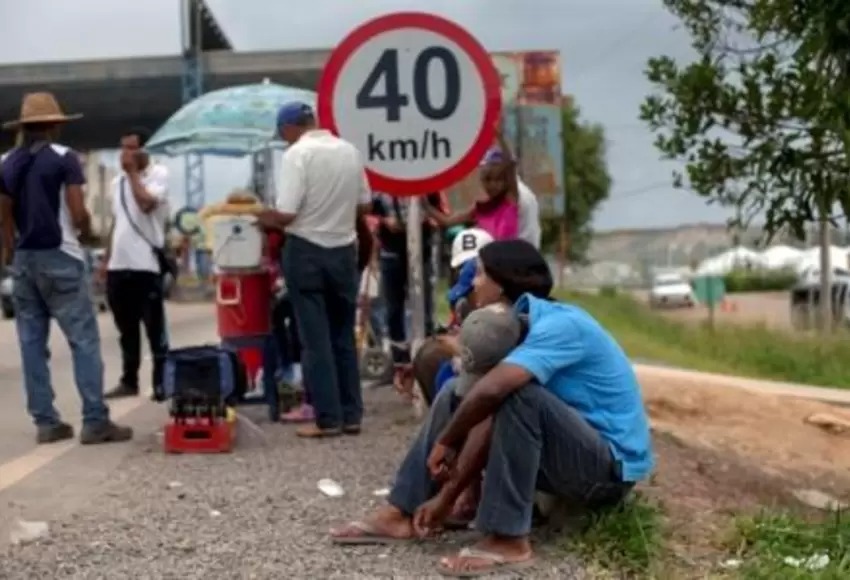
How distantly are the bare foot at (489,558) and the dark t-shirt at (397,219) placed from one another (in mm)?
4826

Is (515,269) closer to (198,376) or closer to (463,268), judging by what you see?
(463,268)

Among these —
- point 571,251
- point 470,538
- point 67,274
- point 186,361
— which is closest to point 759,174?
point 470,538

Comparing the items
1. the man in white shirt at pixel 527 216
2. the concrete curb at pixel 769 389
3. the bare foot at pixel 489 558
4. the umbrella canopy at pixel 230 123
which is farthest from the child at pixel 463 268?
the umbrella canopy at pixel 230 123

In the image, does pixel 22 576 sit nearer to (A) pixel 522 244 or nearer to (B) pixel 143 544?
(B) pixel 143 544

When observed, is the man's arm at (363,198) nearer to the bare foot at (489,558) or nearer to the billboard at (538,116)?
the bare foot at (489,558)

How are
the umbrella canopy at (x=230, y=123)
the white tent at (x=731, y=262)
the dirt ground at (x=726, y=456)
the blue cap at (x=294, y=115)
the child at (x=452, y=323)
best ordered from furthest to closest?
the white tent at (x=731, y=262) < the umbrella canopy at (x=230, y=123) < the blue cap at (x=294, y=115) < the child at (x=452, y=323) < the dirt ground at (x=726, y=456)

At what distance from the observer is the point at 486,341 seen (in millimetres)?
5609

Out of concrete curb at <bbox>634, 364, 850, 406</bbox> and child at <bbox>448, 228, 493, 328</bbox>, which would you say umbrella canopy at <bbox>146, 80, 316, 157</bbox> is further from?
child at <bbox>448, 228, 493, 328</bbox>

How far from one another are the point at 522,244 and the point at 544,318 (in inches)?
16.3

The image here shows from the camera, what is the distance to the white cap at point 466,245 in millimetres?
7680

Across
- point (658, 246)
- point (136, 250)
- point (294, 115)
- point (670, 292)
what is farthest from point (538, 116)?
point (658, 246)

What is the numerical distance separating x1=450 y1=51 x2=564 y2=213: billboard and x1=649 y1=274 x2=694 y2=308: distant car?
137 ft

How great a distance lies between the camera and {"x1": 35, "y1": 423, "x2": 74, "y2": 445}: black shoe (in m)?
9.09

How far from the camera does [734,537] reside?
575 centimetres
